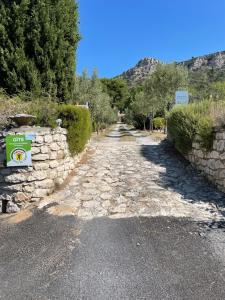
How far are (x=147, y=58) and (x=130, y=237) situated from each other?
327ft

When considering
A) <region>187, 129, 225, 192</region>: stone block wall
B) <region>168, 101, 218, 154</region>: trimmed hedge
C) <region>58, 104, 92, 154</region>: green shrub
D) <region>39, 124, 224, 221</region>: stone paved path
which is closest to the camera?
<region>39, 124, 224, 221</region>: stone paved path

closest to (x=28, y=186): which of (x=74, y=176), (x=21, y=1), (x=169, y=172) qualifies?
(x=74, y=176)

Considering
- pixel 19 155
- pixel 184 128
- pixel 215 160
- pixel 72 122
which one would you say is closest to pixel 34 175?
pixel 19 155

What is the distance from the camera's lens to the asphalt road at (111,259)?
3.34 metres

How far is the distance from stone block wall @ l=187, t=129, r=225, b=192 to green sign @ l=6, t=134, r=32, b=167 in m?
4.41

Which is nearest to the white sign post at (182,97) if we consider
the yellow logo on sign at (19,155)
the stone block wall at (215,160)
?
the stone block wall at (215,160)

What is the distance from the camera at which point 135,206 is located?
19.2ft

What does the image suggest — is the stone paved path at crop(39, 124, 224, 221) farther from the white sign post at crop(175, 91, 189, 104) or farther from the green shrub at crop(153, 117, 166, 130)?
the green shrub at crop(153, 117, 166, 130)

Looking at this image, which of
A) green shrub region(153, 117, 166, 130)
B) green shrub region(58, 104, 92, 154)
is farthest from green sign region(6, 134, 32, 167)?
green shrub region(153, 117, 166, 130)

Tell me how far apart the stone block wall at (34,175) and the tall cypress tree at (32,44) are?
3.71 m

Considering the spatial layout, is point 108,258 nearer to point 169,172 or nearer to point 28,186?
point 28,186

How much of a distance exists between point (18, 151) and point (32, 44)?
17.1 ft

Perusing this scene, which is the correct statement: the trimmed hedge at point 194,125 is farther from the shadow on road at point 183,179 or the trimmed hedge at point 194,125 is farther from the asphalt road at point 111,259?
the asphalt road at point 111,259

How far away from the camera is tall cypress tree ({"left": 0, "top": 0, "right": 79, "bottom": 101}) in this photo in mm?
9438
